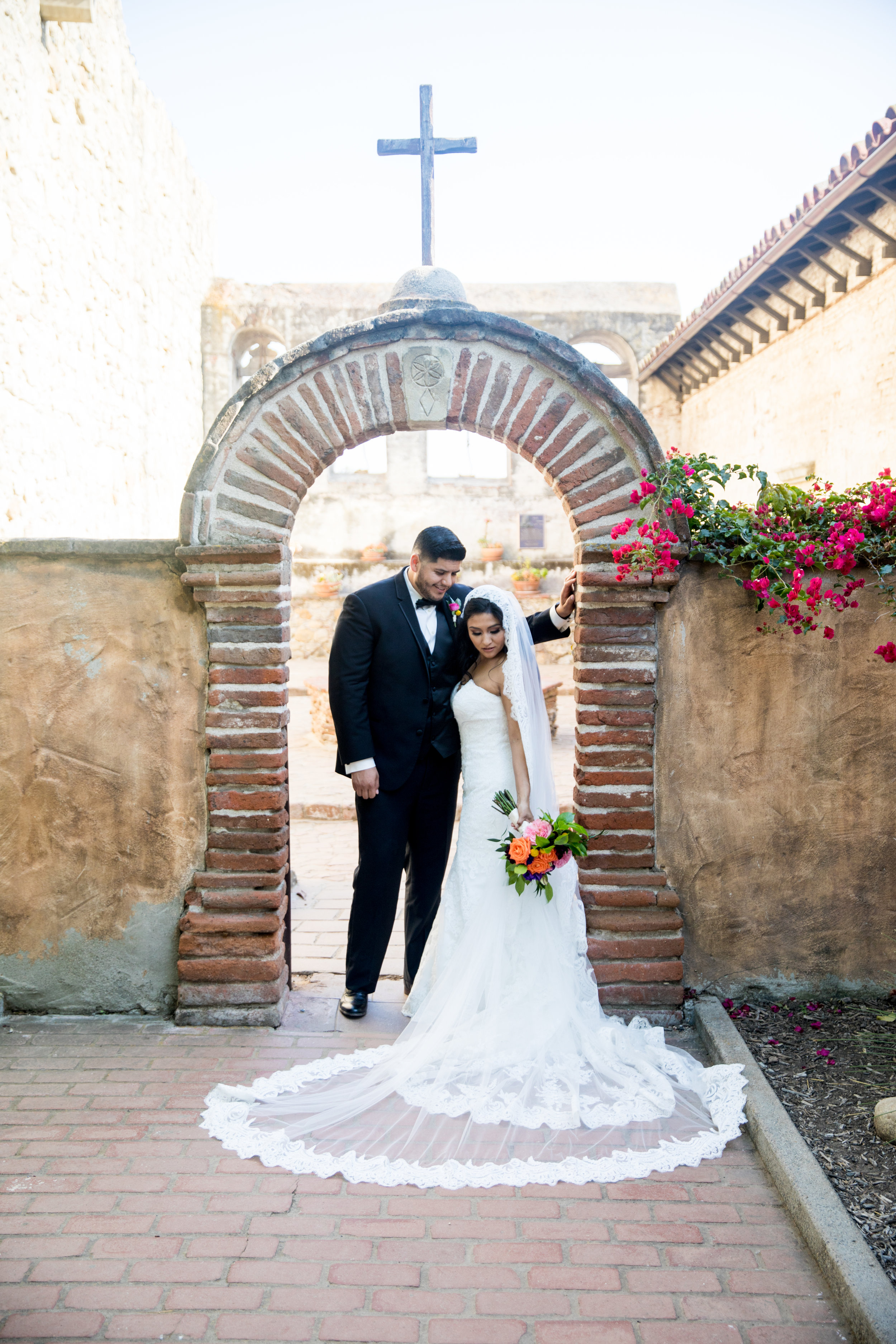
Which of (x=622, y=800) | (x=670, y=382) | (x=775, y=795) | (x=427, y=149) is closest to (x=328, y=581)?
(x=670, y=382)

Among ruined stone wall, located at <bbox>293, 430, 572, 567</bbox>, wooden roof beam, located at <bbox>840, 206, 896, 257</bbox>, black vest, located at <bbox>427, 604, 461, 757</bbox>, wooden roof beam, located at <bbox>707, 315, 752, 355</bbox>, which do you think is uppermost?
wooden roof beam, located at <bbox>707, 315, 752, 355</bbox>

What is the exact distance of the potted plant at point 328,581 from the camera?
16.6 meters

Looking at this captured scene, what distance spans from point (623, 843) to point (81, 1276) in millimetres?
2509

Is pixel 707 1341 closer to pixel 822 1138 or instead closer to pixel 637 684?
pixel 822 1138

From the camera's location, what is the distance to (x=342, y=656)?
13.3 feet

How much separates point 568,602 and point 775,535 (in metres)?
0.92

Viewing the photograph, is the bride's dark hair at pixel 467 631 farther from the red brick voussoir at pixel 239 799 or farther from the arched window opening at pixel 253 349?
the arched window opening at pixel 253 349

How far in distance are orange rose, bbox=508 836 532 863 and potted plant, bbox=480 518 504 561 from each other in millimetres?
13687

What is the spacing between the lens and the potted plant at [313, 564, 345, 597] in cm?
1664

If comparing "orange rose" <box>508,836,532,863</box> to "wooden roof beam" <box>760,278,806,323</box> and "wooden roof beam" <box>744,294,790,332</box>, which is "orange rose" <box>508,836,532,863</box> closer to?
"wooden roof beam" <box>760,278,806,323</box>

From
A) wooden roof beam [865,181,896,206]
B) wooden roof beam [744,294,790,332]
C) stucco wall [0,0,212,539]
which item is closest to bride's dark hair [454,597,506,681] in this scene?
stucco wall [0,0,212,539]

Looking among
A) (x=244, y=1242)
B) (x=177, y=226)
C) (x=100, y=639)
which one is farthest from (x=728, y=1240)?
(x=177, y=226)

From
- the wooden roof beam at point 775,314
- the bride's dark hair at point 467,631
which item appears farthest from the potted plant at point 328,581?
the bride's dark hair at point 467,631

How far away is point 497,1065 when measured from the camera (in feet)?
11.0
